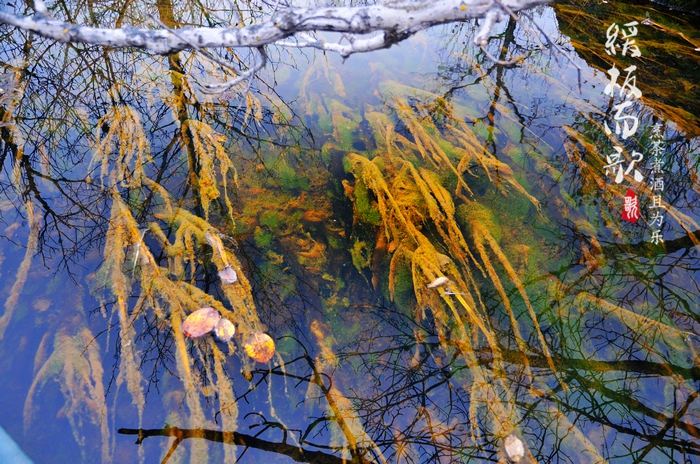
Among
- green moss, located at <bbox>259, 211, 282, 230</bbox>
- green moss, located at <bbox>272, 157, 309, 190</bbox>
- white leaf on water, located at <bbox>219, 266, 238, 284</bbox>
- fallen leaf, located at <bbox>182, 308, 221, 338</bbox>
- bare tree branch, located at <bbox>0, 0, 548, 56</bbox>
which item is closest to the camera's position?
bare tree branch, located at <bbox>0, 0, 548, 56</bbox>

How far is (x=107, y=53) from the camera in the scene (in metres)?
2.92

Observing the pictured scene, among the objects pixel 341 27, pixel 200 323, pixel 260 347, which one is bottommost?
pixel 260 347

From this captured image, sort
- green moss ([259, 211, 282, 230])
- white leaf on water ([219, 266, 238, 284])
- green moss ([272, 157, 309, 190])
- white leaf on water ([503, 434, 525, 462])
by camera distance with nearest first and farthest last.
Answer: white leaf on water ([503, 434, 525, 462]), white leaf on water ([219, 266, 238, 284]), green moss ([259, 211, 282, 230]), green moss ([272, 157, 309, 190])

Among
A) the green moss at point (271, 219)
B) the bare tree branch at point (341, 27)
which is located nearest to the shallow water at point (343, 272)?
the green moss at point (271, 219)

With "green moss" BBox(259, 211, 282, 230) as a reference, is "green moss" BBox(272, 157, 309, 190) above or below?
above

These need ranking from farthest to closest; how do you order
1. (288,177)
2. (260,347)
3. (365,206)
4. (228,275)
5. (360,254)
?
1. (288,177)
2. (365,206)
3. (360,254)
4. (228,275)
5. (260,347)

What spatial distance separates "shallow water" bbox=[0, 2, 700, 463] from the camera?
1482mm

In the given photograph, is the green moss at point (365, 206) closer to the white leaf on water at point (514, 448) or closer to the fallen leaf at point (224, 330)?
the fallen leaf at point (224, 330)

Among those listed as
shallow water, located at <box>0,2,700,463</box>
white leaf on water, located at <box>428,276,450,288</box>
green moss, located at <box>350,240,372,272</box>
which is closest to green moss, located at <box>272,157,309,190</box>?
shallow water, located at <box>0,2,700,463</box>

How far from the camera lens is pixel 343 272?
193cm

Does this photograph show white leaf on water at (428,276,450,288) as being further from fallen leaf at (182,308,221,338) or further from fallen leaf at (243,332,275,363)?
fallen leaf at (182,308,221,338)

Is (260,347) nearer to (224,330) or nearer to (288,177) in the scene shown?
(224,330)

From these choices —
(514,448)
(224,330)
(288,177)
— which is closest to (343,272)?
(224,330)

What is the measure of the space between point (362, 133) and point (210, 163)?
3.29 ft
